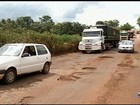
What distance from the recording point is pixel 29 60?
12.2 meters

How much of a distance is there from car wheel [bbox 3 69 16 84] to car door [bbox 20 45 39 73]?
1.94ft

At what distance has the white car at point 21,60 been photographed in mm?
10836

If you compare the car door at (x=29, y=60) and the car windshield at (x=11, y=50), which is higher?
the car windshield at (x=11, y=50)

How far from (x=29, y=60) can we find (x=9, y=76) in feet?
5.04

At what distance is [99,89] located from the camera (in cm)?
1016

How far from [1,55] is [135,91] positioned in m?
5.88

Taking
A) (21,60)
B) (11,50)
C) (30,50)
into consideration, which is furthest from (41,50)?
(21,60)

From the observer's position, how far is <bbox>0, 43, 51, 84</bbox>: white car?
10.8 m

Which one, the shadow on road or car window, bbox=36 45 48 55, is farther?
car window, bbox=36 45 48 55

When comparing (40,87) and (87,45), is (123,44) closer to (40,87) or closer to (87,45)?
(87,45)

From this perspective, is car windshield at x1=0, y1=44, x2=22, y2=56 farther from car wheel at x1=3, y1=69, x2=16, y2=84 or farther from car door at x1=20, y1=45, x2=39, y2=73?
car wheel at x1=3, y1=69, x2=16, y2=84

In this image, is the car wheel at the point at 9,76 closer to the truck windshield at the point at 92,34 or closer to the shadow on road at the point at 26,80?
the shadow on road at the point at 26,80

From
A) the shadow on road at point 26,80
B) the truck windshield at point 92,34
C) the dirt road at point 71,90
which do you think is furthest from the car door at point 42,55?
the truck windshield at point 92,34

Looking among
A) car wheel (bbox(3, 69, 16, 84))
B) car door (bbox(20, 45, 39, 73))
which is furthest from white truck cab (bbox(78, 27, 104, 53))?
car wheel (bbox(3, 69, 16, 84))
